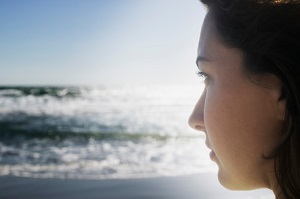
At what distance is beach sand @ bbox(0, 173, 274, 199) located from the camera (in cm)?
541

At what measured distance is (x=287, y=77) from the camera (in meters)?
1.33

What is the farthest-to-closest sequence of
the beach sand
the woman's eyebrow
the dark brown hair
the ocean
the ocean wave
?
the ocean wave, the ocean, the beach sand, the woman's eyebrow, the dark brown hair

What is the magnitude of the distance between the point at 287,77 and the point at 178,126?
539 inches

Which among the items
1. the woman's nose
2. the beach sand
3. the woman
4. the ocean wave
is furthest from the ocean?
the ocean wave

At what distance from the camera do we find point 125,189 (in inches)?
231

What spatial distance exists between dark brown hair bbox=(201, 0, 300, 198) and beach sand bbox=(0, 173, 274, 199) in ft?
12.5

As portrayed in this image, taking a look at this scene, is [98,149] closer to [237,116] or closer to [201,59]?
[201,59]

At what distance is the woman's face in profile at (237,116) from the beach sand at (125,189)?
3.72 meters

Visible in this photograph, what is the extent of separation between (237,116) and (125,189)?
464 cm

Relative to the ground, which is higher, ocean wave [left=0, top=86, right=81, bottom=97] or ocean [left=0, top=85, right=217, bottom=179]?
ocean wave [left=0, top=86, right=81, bottom=97]

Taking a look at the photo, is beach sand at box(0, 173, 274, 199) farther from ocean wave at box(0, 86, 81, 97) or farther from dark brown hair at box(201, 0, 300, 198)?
ocean wave at box(0, 86, 81, 97)

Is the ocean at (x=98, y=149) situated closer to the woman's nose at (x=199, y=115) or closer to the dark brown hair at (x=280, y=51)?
the woman's nose at (x=199, y=115)

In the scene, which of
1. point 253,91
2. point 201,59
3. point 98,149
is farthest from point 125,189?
point 253,91

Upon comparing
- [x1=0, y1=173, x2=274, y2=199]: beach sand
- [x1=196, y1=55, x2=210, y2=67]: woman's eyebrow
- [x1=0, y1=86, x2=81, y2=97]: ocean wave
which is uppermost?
[x1=0, y1=86, x2=81, y2=97]: ocean wave
